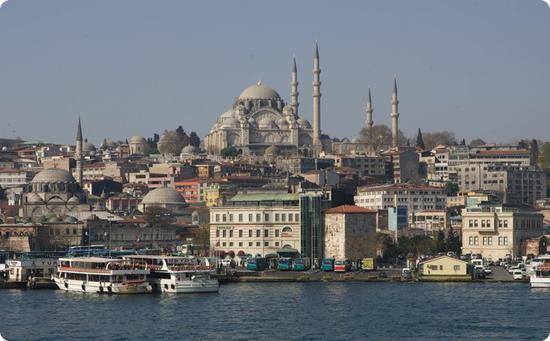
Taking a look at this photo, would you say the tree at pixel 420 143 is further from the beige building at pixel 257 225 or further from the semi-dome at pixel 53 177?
the beige building at pixel 257 225

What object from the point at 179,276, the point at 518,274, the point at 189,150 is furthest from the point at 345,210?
the point at 189,150

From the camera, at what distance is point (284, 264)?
5022cm

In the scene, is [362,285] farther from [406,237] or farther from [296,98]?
[296,98]

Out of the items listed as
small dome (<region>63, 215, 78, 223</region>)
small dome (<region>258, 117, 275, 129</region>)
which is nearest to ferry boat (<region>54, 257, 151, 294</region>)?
small dome (<region>63, 215, 78, 223</region>)

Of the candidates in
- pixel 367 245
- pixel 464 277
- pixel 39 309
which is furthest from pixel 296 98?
pixel 39 309

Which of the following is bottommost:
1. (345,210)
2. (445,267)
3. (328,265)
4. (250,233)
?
(445,267)

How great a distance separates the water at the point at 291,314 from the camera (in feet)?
102

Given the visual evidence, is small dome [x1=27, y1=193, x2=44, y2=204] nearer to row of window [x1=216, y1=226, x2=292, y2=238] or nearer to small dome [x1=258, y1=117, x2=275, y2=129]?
row of window [x1=216, y1=226, x2=292, y2=238]

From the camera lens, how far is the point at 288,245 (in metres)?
54.8

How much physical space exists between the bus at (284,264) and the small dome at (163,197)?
2990 centimetres

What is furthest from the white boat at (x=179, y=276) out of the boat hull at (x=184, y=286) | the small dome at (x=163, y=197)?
the small dome at (x=163, y=197)

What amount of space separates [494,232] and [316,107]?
5016 centimetres

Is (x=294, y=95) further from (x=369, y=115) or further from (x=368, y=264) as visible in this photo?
(x=368, y=264)

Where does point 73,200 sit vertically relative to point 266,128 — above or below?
below
